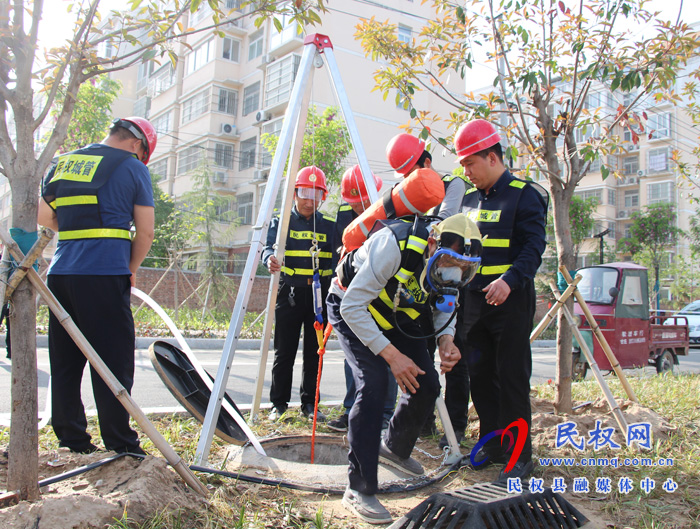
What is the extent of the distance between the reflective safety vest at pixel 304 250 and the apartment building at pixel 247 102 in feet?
59.3

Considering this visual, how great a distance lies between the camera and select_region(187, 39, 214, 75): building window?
2851 cm

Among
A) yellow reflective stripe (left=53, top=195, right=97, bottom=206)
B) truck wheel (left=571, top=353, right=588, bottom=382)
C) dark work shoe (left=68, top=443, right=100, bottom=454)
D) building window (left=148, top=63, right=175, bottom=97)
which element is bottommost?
truck wheel (left=571, top=353, right=588, bottom=382)

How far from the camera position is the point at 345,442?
3.90 meters

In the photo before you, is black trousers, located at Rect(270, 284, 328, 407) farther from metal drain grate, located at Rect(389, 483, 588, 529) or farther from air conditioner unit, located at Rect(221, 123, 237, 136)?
air conditioner unit, located at Rect(221, 123, 237, 136)

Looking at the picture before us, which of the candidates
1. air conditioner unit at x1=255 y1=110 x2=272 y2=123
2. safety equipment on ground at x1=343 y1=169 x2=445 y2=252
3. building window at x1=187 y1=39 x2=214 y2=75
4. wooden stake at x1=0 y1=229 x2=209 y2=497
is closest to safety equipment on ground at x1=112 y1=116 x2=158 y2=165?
wooden stake at x1=0 y1=229 x2=209 y2=497

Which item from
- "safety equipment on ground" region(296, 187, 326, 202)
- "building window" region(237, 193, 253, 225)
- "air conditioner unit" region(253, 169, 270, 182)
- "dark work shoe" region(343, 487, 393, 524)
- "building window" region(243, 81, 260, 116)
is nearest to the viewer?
"dark work shoe" region(343, 487, 393, 524)

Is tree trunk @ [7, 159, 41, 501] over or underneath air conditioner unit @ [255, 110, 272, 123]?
underneath

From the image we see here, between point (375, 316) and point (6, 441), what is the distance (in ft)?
8.02

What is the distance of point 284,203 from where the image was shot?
14.1 ft

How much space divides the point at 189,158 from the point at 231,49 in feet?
18.8

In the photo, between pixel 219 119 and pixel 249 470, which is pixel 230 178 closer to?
pixel 219 119

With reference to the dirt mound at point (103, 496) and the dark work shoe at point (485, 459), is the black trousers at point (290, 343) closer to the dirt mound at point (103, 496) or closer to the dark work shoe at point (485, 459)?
the dark work shoe at point (485, 459)

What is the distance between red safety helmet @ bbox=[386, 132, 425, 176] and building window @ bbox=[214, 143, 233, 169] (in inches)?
997

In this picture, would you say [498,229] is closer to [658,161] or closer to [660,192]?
[660,192]
